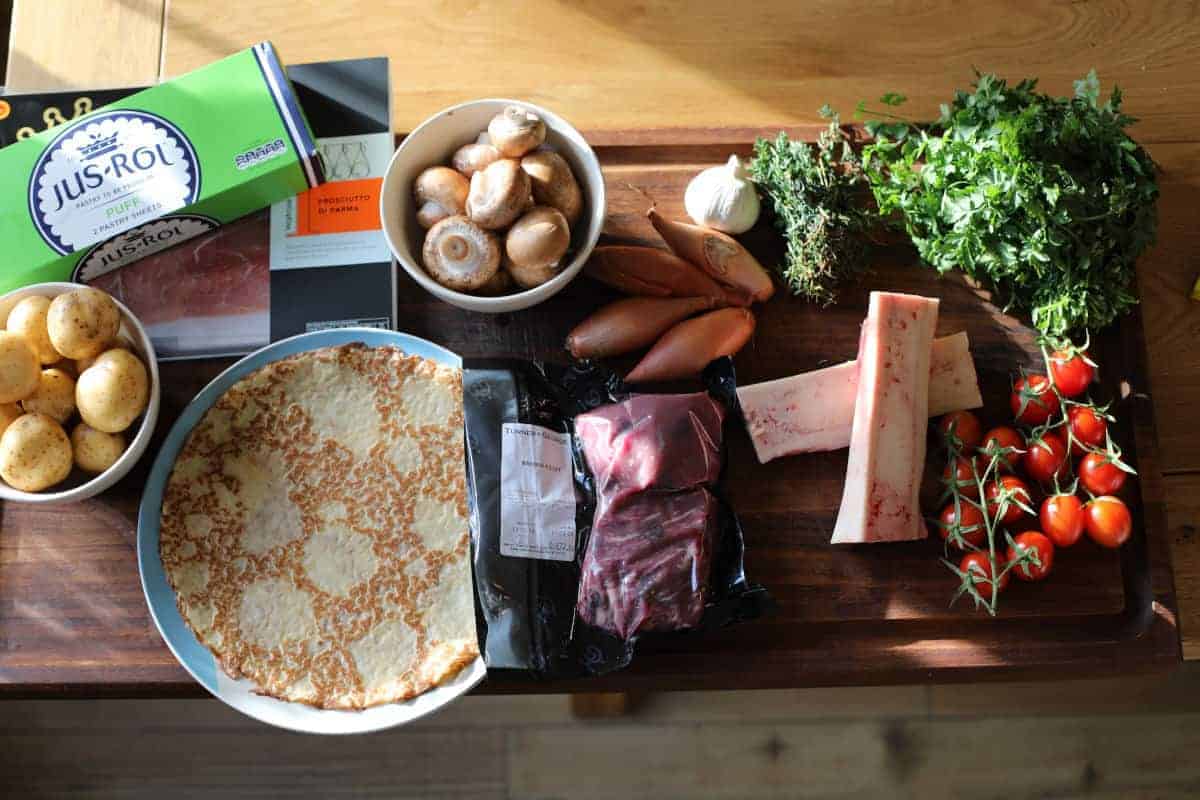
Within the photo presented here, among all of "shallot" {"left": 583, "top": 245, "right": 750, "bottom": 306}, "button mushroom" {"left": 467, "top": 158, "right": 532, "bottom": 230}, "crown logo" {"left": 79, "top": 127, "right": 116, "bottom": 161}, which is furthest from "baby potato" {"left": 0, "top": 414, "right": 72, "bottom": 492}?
"shallot" {"left": 583, "top": 245, "right": 750, "bottom": 306}

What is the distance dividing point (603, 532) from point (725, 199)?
466 millimetres

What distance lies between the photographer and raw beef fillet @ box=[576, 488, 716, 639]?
3.94 ft

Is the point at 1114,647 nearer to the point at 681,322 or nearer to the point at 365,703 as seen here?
the point at 681,322

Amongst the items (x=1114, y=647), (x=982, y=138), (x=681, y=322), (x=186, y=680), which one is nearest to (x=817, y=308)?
(x=681, y=322)

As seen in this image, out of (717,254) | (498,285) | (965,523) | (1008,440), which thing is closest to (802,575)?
(965,523)

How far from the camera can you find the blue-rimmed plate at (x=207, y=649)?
121 cm

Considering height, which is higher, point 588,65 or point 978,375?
point 588,65

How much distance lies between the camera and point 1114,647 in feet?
4.28

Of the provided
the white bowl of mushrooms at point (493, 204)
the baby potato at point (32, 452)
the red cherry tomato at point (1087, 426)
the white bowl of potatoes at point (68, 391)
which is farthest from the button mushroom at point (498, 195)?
the red cherry tomato at point (1087, 426)

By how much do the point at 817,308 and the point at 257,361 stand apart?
29.6 inches

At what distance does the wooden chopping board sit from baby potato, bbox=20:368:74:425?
5.1 inches

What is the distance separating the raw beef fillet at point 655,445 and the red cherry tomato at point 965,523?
1.01ft

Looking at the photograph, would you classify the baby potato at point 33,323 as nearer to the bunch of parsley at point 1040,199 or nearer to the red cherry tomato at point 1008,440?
the bunch of parsley at point 1040,199

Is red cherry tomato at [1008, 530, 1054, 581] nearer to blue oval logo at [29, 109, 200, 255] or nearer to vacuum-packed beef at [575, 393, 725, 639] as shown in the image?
vacuum-packed beef at [575, 393, 725, 639]
